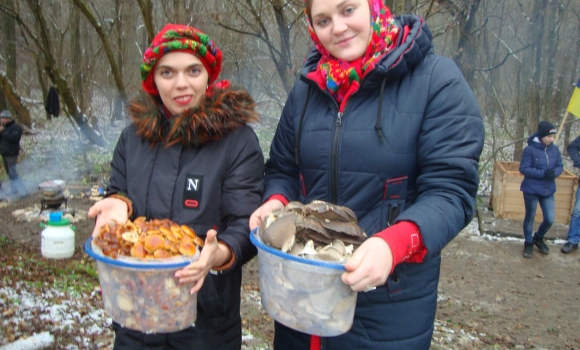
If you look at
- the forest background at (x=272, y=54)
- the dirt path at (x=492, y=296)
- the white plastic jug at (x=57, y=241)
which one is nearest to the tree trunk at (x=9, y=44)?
the forest background at (x=272, y=54)

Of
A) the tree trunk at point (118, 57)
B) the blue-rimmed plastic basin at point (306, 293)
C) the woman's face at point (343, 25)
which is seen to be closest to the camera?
the blue-rimmed plastic basin at point (306, 293)

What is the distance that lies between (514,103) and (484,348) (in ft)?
32.9

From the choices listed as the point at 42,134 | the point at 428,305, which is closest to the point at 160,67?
the point at 428,305

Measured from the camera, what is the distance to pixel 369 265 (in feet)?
4.11

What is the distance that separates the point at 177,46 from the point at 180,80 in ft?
0.45

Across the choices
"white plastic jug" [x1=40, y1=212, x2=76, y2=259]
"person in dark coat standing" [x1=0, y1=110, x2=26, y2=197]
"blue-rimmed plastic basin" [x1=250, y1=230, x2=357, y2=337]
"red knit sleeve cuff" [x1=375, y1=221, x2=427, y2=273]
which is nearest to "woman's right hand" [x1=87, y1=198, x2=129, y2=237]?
"blue-rimmed plastic basin" [x1=250, y1=230, x2=357, y2=337]

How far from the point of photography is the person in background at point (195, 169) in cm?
189

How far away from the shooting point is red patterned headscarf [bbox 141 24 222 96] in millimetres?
1912

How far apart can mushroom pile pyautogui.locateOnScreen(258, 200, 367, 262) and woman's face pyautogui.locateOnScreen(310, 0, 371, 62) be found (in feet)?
1.88

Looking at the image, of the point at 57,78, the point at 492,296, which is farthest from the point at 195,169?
the point at 57,78

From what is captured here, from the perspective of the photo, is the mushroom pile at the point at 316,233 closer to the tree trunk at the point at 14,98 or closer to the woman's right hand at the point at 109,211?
the woman's right hand at the point at 109,211

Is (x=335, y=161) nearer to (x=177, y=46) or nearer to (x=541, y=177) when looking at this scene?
(x=177, y=46)

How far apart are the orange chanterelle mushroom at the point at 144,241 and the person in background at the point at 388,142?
10.6 inches

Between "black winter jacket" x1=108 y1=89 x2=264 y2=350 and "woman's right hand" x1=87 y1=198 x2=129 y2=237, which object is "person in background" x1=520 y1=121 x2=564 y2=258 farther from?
"woman's right hand" x1=87 y1=198 x2=129 y2=237
